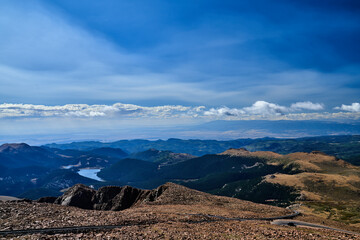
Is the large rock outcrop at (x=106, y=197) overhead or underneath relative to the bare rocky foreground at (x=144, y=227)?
underneath

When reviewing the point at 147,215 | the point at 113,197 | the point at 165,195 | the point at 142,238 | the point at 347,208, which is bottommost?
the point at 347,208

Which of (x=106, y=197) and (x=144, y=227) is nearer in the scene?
(x=144, y=227)

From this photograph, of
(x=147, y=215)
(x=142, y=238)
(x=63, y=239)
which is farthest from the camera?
(x=147, y=215)

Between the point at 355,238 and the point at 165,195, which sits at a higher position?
the point at 355,238

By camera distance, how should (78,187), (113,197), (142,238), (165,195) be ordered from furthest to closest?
(78,187) → (113,197) → (165,195) → (142,238)

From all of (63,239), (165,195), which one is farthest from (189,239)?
(165,195)

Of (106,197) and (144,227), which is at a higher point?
(144,227)

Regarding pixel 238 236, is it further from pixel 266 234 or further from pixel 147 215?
pixel 147 215

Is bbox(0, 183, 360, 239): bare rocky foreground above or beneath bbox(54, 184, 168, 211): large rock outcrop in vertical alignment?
above

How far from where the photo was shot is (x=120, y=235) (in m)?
31.7

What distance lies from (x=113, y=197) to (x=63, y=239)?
278 ft

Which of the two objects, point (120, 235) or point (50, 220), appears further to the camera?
point (50, 220)

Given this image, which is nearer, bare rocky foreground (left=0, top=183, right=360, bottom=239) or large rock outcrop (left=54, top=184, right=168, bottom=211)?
bare rocky foreground (left=0, top=183, right=360, bottom=239)

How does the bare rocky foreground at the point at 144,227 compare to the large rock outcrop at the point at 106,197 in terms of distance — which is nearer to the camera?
the bare rocky foreground at the point at 144,227
